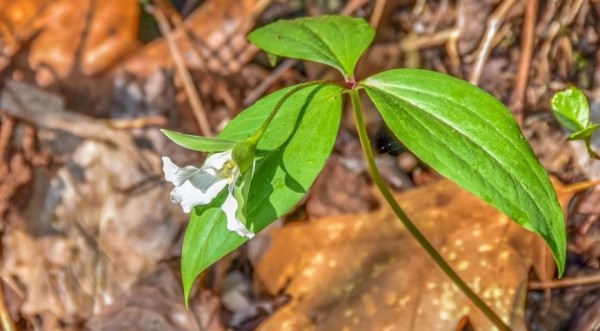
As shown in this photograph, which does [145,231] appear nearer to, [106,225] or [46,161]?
[106,225]

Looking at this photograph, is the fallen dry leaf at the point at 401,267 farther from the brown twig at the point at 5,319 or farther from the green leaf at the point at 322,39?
the brown twig at the point at 5,319

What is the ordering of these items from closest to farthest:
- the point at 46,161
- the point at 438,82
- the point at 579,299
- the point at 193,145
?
the point at 193,145, the point at 438,82, the point at 579,299, the point at 46,161

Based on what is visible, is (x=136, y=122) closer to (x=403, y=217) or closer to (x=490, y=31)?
(x=490, y=31)

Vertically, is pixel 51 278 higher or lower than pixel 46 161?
lower

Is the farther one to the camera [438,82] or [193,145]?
[438,82]

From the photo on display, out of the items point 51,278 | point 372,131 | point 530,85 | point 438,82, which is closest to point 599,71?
point 530,85

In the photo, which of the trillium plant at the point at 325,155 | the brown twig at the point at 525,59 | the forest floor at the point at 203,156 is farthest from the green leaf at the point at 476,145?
the brown twig at the point at 525,59
